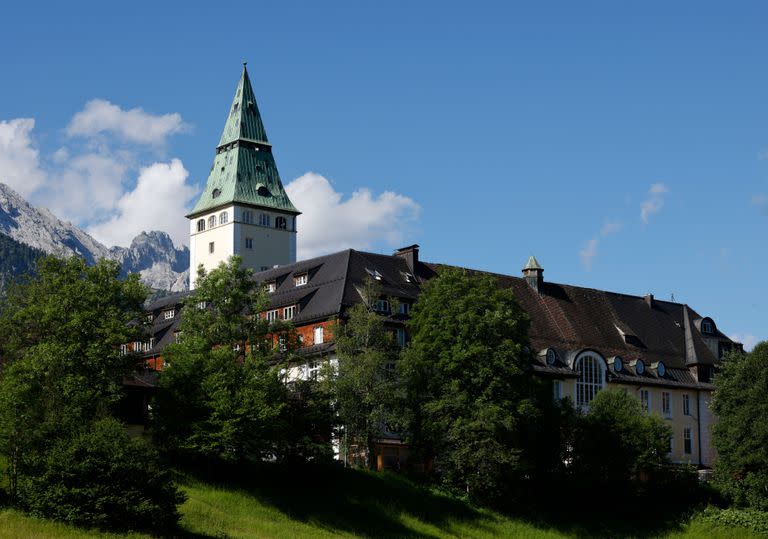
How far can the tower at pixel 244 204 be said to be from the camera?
126375 millimetres

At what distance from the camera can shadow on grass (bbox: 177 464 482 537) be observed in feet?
199

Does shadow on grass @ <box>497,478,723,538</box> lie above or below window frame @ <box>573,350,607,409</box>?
below

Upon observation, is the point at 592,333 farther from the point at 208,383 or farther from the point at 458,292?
the point at 208,383

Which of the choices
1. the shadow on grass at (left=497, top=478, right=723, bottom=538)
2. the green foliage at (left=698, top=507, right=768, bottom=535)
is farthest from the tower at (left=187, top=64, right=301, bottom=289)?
the green foliage at (left=698, top=507, right=768, bottom=535)

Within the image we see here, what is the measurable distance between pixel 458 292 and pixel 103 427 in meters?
25.7

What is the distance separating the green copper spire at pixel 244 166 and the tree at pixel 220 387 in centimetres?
6013

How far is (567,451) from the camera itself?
7350 cm

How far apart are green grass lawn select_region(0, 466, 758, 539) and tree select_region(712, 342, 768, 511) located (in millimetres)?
3677

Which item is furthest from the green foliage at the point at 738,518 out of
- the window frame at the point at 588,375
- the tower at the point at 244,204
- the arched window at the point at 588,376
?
the tower at the point at 244,204

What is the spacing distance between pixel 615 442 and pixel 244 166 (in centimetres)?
6593

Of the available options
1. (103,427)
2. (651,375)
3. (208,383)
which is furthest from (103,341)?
(651,375)

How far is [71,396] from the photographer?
56.5 meters

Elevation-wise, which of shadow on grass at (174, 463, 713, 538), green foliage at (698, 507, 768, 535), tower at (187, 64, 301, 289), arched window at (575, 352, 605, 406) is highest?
tower at (187, 64, 301, 289)

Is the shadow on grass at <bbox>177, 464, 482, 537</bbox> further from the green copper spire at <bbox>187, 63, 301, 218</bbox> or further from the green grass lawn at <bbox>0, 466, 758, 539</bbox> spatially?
the green copper spire at <bbox>187, 63, 301, 218</bbox>
